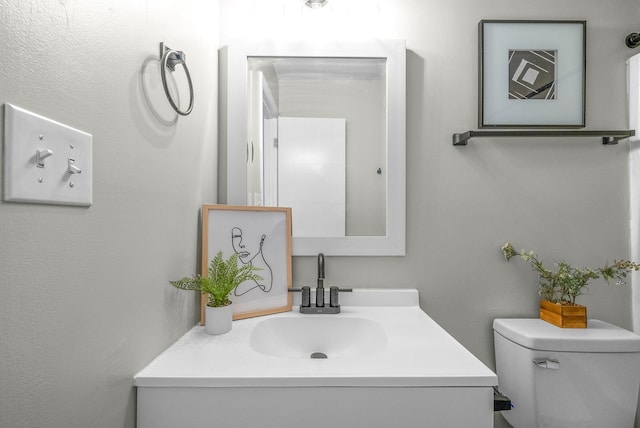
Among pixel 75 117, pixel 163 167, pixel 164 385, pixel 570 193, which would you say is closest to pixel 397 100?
pixel 570 193

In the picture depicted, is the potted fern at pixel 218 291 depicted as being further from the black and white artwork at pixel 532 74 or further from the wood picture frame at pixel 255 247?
the black and white artwork at pixel 532 74

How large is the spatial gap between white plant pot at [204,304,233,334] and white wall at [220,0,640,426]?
395 mm

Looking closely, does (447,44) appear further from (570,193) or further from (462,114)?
(570,193)

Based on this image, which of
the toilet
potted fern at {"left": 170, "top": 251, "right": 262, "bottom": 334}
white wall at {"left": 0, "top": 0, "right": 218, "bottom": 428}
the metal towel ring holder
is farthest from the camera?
the toilet

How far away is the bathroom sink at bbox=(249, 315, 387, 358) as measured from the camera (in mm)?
1157

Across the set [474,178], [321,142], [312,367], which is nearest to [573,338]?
[474,178]

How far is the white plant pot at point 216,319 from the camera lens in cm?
104

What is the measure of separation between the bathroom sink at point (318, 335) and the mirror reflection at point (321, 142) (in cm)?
33

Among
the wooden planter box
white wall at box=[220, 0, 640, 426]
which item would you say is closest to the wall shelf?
white wall at box=[220, 0, 640, 426]

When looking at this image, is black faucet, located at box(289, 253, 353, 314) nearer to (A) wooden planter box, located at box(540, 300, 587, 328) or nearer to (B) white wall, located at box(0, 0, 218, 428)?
(B) white wall, located at box(0, 0, 218, 428)

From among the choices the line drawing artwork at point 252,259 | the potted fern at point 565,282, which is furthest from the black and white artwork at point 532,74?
the line drawing artwork at point 252,259

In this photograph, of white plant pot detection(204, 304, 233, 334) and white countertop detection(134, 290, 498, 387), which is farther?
white plant pot detection(204, 304, 233, 334)

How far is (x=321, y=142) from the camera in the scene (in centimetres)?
137

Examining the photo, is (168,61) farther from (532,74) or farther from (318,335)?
(532,74)
